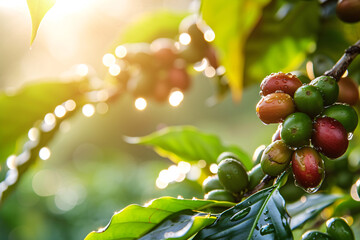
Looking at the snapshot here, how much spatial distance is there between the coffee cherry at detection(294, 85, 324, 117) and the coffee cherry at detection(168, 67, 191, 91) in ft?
2.56

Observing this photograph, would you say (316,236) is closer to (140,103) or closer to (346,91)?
(346,91)

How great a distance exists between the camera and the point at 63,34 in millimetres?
14195

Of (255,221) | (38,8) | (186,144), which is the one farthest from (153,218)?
(186,144)

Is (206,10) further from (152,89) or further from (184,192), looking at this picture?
(184,192)

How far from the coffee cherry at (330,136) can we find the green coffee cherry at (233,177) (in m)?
0.15

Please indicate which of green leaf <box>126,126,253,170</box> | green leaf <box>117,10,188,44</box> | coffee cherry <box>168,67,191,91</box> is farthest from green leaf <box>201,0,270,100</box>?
green leaf <box>117,10,188,44</box>

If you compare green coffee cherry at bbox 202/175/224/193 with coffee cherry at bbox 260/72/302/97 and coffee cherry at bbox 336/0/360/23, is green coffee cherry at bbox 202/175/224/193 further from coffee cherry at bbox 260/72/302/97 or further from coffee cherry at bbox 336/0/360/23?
coffee cherry at bbox 336/0/360/23

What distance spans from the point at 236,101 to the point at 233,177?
57 centimetres

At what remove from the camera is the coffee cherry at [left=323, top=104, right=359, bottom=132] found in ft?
2.60

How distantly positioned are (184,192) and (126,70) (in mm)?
3268

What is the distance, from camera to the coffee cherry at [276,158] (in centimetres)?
78

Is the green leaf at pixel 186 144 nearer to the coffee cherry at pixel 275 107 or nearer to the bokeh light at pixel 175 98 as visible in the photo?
the bokeh light at pixel 175 98

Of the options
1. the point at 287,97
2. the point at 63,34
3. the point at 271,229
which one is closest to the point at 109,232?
the point at 271,229

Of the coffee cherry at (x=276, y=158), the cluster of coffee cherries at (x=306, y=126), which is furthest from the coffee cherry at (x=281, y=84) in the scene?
the coffee cherry at (x=276, y=158)
